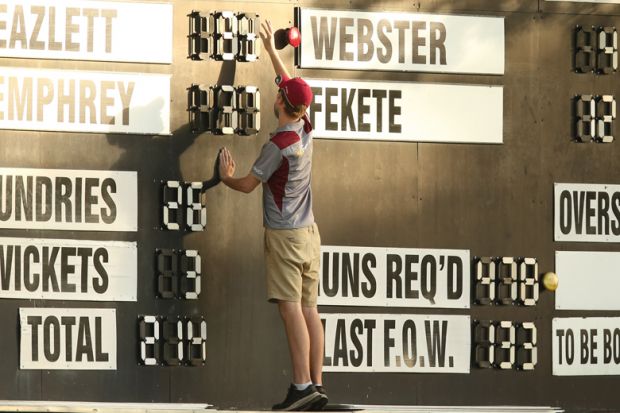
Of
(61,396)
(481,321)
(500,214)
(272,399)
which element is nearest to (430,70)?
(500,214)

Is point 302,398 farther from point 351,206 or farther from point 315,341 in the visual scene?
point 351,206

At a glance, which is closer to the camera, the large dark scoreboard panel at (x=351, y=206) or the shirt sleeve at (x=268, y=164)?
the shirt sleeve at (x=268, y=164)

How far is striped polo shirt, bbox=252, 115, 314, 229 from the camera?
9.97m

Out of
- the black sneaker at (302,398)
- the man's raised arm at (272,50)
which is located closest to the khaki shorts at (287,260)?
the black sneaker at (302,398)

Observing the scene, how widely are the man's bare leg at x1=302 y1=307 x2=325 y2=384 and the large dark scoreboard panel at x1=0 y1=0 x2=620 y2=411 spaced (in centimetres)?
88

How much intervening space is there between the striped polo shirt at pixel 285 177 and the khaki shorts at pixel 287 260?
0.06 meters

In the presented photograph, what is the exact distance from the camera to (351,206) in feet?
36.8

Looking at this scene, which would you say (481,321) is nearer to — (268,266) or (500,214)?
(500,214)

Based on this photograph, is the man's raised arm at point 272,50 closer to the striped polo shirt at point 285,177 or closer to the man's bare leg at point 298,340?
the striped polo shirt at point 285,177

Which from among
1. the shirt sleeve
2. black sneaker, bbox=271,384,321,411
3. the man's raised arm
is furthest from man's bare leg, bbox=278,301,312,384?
the man's raised arm

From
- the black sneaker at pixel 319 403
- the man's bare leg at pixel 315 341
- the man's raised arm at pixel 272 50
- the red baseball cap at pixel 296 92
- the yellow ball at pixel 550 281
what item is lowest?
the black sneaker at pixel 319 403

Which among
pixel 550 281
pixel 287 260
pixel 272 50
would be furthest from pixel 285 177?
pixel 550 281

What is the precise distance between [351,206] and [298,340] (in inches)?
64.0

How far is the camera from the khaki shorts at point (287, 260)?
9.96m
